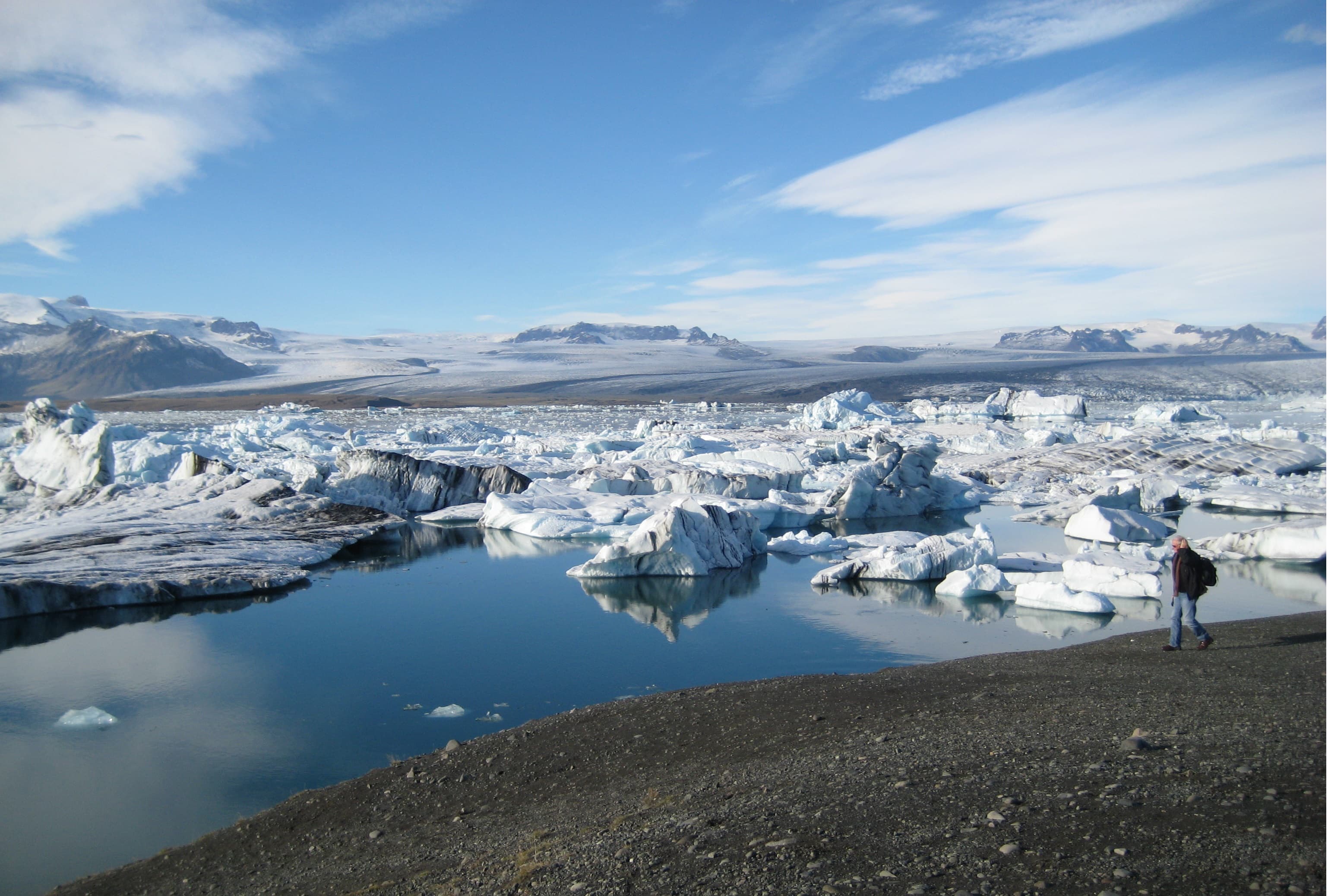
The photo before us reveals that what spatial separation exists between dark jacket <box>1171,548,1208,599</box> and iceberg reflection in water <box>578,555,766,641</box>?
11.7 feet

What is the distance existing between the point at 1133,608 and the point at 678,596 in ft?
12.9

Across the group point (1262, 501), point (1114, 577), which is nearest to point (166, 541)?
point (1114, 577)

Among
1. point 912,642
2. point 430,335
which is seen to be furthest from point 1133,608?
point 430,335

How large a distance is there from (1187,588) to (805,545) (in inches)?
226

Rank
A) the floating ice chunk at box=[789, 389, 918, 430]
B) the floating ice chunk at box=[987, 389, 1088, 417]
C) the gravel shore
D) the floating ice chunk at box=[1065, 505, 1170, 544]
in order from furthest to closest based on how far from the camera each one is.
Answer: the floating ice chunk at box=[987, 389, 1088, 417] < the floating ice chunk at box=[789, 389, 918, 430] < the floating ice chunk at box=[1065, 505, 1170, 544] < the gravel shore

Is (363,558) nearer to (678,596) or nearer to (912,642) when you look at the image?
(678,596)

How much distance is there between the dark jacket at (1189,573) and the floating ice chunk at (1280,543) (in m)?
5.00

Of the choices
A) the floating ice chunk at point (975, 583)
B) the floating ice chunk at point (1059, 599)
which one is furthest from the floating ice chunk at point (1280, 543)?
the floating ice chunk at point (975, 583)

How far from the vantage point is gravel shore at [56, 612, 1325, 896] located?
246cm

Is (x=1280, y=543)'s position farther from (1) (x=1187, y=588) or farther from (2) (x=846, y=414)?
(2) (x=846, y=414)

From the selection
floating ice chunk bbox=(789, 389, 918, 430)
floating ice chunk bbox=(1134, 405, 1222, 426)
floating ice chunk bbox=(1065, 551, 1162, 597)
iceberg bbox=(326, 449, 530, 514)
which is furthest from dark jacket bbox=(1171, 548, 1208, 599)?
floating ice chunk bbox=(1134, 405, 1222, 426)

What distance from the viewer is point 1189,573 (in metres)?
5.06

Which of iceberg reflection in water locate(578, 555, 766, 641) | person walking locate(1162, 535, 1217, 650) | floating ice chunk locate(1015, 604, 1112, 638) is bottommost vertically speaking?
iceberg reflection in water locate(578, 555, 766, 641)

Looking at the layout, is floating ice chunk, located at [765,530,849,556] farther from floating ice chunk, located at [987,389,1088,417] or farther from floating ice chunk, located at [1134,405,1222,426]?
floating ice chunk, located at [987,389,1088,417]
